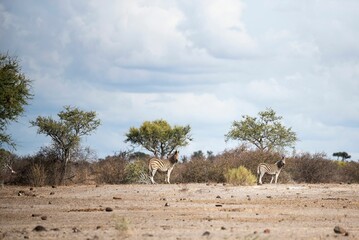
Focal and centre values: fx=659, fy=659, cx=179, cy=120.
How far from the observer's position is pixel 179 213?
17828 millimetres

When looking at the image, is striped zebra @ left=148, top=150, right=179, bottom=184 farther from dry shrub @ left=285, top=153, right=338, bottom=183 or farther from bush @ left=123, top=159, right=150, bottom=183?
dry shrub @ left=285, top=153, right=338, bottom=183

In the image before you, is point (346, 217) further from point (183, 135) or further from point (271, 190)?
point (183, 135)

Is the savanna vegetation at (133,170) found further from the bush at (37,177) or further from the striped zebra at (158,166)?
the striped zebra at (158,166)

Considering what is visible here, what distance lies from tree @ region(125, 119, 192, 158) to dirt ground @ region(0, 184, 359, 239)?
71.0 feet

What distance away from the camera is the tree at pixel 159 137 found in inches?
1987

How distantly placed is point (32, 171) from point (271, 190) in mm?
11757

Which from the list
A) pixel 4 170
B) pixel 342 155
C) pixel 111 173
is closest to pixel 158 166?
pixel 111 173

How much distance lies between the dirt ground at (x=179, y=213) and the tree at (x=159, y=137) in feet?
71.0

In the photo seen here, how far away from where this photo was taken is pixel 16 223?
15633mm

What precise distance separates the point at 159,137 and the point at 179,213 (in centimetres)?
3267

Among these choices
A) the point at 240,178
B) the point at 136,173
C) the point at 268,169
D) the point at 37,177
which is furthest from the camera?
the point at 136,173

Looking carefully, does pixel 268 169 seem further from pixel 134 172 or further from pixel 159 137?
pixel 159 137

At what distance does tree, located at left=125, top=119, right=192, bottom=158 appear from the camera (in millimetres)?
50469

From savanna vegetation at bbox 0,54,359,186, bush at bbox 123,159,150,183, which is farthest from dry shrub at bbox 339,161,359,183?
bush at bbox 123,159,150,183
